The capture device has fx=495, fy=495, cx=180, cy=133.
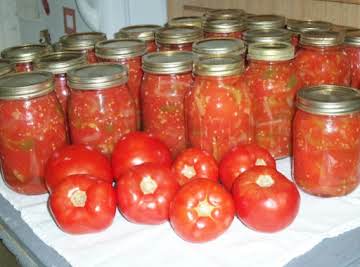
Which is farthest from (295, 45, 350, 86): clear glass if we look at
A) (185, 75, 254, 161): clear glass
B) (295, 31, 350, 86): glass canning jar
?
(185, 75, 254, 161): clear glass

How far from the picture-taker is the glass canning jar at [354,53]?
117 centimetres

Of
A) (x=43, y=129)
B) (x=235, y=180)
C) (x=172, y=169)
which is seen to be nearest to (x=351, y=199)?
(x=235, y=180)

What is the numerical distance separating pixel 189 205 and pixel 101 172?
0.74 feet

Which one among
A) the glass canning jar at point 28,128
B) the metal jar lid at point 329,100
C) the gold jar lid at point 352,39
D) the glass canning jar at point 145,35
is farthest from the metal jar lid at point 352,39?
the glass canning jar at point 28,128

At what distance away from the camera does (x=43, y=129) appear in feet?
3.27

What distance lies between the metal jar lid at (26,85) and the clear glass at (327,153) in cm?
50

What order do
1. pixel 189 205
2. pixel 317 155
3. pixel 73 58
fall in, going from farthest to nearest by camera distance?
pixel 73 58
pixel 317 155
pixel 189 205

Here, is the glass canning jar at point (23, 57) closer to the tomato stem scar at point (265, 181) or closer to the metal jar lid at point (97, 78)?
the metal jar lid at point (97, 78)

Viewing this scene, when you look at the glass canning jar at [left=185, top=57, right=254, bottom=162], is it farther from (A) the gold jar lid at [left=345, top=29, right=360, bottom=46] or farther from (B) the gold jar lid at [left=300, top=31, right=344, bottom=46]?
(A) the gold jar lid at [left=345, top=29, right=360, bottom=46]

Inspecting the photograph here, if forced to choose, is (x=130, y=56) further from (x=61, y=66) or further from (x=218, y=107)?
(x=218, y=107)

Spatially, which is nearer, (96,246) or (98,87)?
(96,246)

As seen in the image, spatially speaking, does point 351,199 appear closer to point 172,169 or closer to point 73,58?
point 172,169

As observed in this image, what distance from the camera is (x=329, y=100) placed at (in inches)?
36.3

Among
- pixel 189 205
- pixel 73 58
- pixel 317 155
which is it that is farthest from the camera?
pixel 73 58
